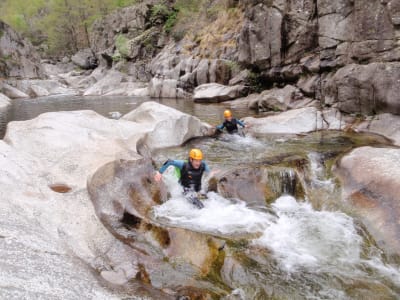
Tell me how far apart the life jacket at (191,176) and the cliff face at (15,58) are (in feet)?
128

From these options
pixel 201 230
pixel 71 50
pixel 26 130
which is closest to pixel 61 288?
pixel 201 230

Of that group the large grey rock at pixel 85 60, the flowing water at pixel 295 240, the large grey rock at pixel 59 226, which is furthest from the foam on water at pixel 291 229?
the large grey rock at pixel 85 60

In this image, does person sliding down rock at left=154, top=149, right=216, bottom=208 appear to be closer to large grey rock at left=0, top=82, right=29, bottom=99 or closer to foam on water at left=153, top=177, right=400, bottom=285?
foam on water at left=153, top=177, right=400, bottom=285

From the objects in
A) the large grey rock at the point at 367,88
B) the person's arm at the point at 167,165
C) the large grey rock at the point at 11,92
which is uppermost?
the large grey rock at the point at 367,88

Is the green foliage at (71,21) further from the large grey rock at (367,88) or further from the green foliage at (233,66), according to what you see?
the large grey rock at (367,88)

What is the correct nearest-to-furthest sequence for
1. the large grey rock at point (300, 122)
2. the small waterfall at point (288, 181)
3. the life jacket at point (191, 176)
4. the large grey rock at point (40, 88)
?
the life jacket at point (191, 176)
the small waterfall at point (288, 181)
the large grey rock at point (300, 122)
the large grey rock at point (40, 88)

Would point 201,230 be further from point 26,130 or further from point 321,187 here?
point 26,130

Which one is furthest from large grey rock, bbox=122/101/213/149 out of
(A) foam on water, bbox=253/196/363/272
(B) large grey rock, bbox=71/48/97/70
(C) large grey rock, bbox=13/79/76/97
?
(B) large grey rock, bbox=71/48/97/70

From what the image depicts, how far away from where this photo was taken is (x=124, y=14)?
5291 centimetres

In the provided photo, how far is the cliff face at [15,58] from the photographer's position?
39.7m

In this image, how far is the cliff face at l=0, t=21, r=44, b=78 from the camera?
39.7m

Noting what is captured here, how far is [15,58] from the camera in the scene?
4122cm

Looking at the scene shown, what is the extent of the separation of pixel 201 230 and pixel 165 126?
21.1 feet

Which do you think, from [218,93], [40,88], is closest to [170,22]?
[40,88]
